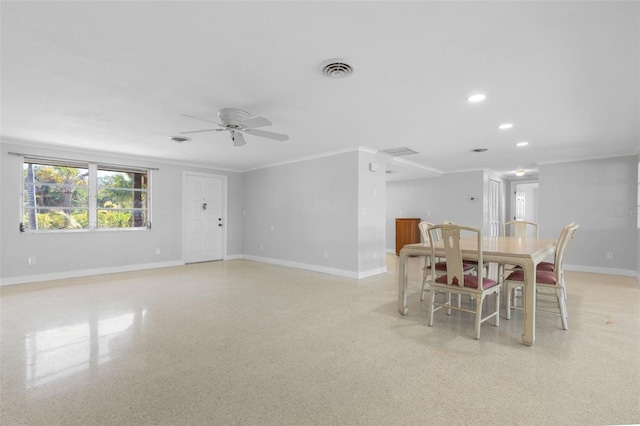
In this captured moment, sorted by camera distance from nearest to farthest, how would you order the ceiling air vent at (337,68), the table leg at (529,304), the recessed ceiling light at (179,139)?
the ceiling air vent at (337,68), the table leg at (529,304), the recessed ceiling light at (179,139)

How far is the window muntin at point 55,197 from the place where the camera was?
520 cm

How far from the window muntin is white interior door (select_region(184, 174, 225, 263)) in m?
1.92

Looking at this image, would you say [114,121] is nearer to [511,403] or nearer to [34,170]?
[34,170]

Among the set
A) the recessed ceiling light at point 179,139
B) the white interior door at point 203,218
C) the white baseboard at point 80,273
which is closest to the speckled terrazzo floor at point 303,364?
the white baseboard at point 80,273

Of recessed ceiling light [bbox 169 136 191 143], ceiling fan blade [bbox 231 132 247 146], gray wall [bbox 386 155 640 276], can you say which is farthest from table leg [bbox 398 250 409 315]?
gray wall [bbox 386 155 640 276]

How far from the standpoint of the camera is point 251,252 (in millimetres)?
7766

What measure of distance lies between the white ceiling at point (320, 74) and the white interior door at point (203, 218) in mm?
2766

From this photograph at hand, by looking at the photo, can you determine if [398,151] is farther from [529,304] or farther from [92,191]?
[92,191]

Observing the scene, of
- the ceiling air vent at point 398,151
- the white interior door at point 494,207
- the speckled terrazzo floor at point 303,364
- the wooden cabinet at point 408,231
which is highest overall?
the ceiling air vent at point 398,151

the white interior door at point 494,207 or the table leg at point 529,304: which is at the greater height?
the white interior door at point 494,207

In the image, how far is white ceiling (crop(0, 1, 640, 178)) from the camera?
1.80 m

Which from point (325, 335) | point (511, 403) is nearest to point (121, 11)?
point (325, 335)

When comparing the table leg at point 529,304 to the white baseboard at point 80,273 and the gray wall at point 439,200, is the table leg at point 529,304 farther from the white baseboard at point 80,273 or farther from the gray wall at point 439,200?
the white baseboard at point 80,273

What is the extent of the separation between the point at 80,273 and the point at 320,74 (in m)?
5.78
